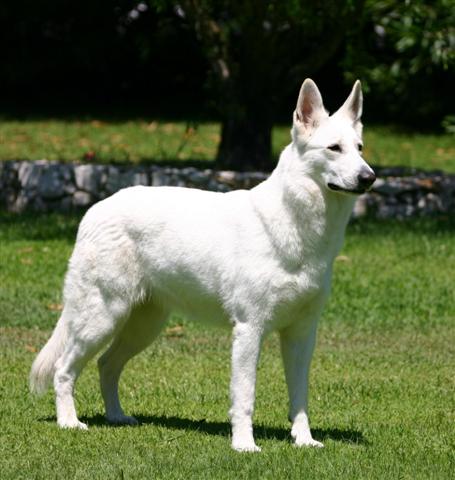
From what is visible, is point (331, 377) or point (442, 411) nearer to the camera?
point (442, 411)

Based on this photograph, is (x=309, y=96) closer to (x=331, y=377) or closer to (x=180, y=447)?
(x=180, y=447)

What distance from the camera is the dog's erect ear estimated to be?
656 cm

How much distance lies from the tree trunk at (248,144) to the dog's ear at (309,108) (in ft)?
29.3

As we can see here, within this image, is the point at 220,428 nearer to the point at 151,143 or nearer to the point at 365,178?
the point at 365,178

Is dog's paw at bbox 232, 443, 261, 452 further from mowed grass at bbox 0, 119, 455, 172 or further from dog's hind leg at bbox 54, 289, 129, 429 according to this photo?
mowed grass at bbox 0, 119, 455, 172

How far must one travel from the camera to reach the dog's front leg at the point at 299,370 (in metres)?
6.67

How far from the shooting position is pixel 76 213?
561 inches

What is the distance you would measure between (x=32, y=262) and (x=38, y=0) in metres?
12.8

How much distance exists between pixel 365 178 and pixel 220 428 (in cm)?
172

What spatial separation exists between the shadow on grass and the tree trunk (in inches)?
326

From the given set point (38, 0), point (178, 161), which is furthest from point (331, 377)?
point (38, 0)

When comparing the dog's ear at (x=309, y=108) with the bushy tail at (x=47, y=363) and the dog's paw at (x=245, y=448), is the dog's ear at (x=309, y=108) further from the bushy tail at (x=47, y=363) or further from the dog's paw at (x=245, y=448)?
the bushy tail at (x=47, y=363)

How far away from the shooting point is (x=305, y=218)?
6.44 meters

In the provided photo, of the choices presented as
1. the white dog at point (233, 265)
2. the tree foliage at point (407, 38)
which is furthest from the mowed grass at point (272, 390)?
the tree foliage at point (407, 38)
